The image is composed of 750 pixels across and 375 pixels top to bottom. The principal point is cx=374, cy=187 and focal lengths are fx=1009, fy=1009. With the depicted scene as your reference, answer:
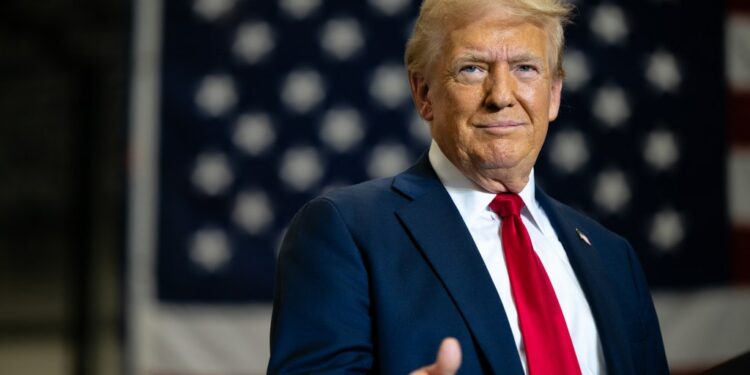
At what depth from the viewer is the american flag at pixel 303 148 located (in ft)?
10.6

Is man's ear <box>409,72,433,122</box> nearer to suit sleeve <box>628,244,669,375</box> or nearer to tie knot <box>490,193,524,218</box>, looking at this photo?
tie knot <box>490,193,524,218</box>

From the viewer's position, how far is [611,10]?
3.30m

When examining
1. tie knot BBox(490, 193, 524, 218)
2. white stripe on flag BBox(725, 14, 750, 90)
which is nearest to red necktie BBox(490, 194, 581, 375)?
tie knot BBox(490, 193, 524, 218)

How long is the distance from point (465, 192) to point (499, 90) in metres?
→ 0.17

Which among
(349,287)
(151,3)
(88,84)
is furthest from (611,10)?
(88,84)

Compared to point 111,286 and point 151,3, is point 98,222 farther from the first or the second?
point 151,3

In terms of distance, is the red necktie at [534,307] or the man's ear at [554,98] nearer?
the red necktie at [534,307]

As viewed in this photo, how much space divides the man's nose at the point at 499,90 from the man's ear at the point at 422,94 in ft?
0.39

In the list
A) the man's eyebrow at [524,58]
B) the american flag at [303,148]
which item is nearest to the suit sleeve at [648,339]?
the man's eyebrow at [524,58]

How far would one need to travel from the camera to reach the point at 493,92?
1.41m

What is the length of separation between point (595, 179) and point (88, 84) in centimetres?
338

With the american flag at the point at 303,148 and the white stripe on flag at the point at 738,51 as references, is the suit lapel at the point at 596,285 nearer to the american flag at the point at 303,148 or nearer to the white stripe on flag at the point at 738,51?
the american flag at the point at 303,148

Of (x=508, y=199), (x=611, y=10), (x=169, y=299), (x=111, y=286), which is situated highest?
(x=611, y=10)

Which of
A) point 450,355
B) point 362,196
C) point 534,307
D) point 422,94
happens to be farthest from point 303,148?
point 450,355
